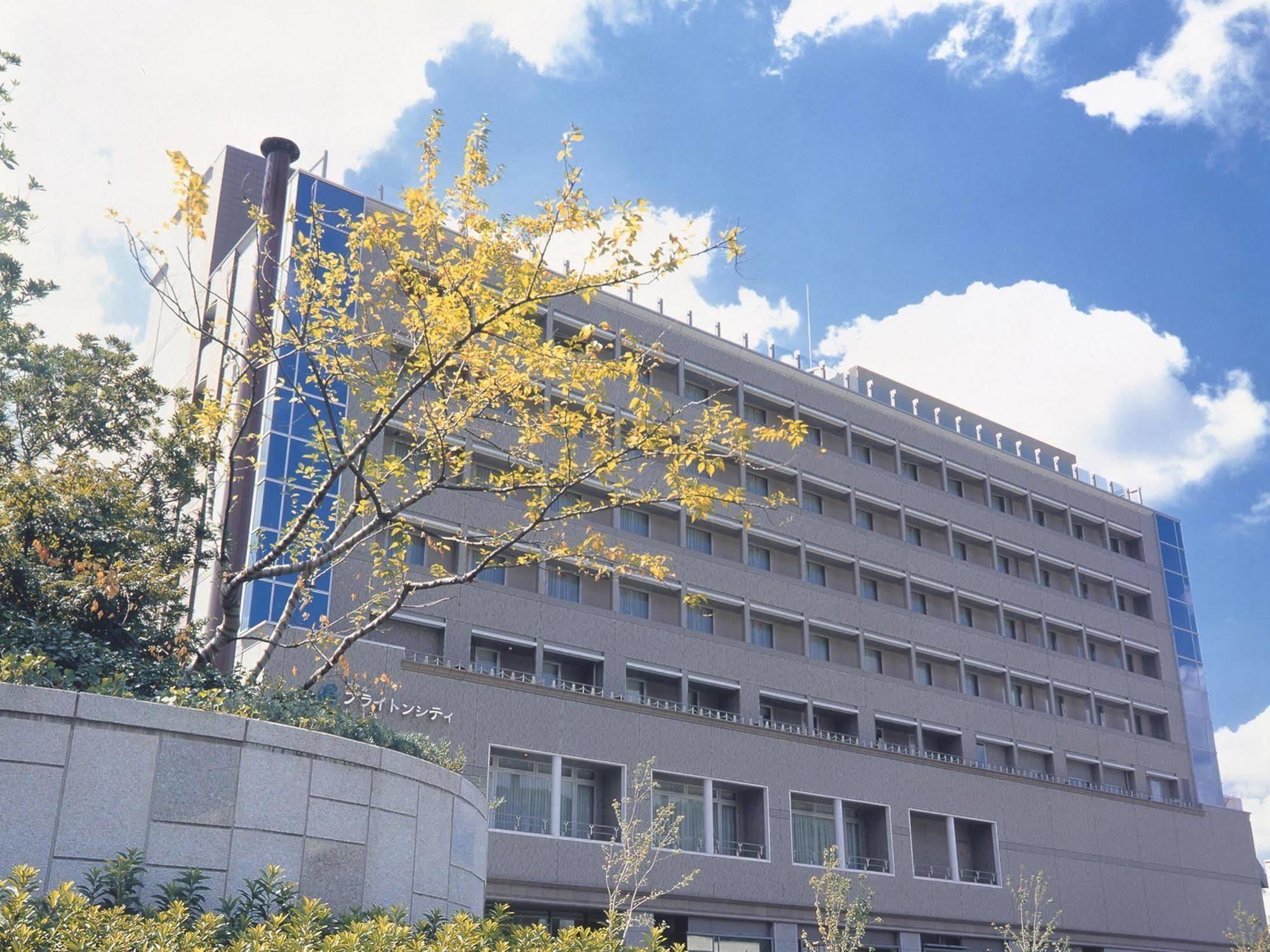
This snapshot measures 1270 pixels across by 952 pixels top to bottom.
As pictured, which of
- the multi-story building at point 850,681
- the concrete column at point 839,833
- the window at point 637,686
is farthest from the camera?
the concrete column at point 839,833

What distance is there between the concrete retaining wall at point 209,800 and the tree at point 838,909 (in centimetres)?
2695

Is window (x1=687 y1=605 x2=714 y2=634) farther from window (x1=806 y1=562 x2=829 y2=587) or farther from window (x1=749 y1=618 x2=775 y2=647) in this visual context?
window (x1=806 y1=562 x2=829 y2=587)

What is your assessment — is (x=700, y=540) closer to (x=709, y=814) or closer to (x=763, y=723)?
(x=763, y=723)

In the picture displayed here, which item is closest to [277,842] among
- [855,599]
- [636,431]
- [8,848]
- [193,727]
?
[193,727]

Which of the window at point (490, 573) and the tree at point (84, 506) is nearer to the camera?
the tree at point (84, 506)

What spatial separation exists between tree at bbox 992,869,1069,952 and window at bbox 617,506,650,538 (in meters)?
19.0

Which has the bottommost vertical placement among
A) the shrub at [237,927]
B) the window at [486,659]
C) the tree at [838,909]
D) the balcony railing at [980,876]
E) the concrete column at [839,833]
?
the shrub at [237,927]

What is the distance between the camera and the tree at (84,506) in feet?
49.1

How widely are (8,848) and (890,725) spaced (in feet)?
136

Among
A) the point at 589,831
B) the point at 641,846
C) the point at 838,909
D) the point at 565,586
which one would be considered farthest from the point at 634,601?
the point at 838,909

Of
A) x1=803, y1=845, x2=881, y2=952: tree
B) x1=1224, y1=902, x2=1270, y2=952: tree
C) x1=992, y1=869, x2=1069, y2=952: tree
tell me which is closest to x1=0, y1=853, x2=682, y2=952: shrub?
x1=803, y1=845, x2=881, y2=952: tree

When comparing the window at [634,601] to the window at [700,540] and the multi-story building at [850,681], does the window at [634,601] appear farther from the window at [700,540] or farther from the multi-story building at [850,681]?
the window at [700,540]

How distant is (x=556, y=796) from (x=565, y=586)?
7277 millimetres

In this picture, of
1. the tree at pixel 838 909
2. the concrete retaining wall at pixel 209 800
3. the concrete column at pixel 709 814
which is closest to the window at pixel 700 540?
the concrete column at pixel 709 814
